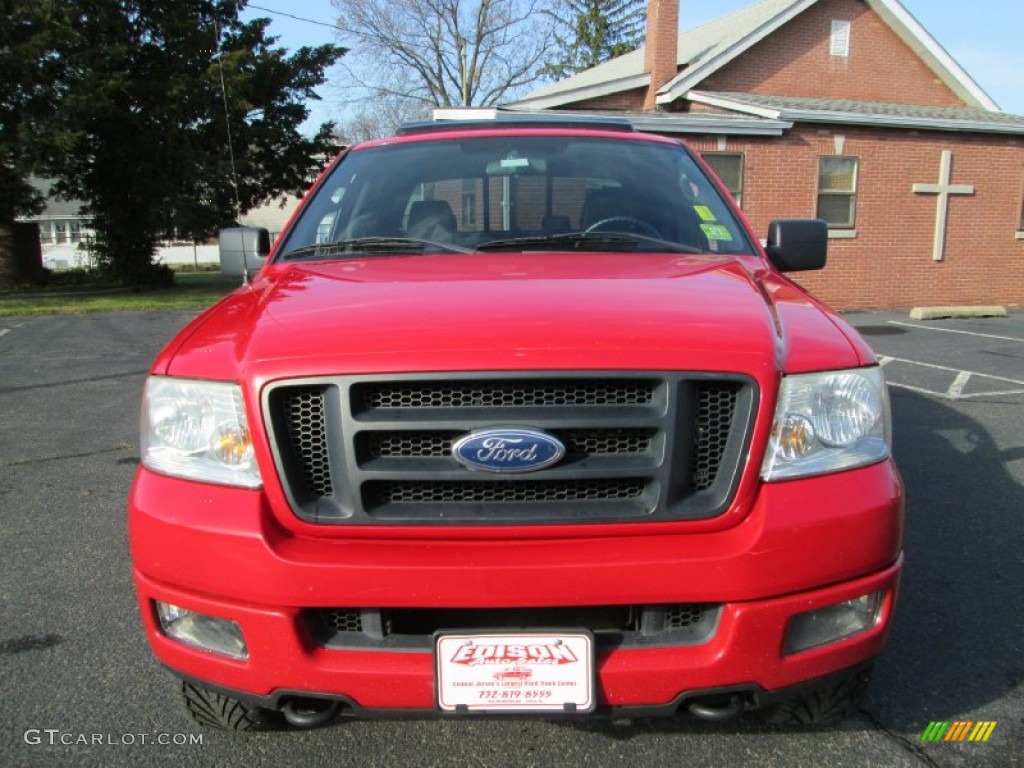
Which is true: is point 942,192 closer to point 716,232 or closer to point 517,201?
point 716,232

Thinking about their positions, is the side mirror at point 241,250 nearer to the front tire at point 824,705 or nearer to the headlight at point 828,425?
the headlight at point 828,425

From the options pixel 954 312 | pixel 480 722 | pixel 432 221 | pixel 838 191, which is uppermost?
pixel 838 191

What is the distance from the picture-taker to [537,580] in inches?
65.2

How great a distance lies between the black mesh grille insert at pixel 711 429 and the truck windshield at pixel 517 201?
1.02 m

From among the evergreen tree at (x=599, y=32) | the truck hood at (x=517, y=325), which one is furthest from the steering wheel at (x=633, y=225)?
the evergreen tree at (x=599, y=32)

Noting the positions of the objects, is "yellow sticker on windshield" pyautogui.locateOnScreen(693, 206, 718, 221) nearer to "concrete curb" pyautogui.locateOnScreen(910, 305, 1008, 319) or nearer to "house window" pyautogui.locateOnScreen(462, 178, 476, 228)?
"house window" pyautogui.locateOnScreen(462, 178, 476, 228)

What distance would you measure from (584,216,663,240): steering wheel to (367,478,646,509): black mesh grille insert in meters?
1.42

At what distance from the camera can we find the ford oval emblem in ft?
5.57

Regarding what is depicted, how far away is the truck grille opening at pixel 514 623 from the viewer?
1714mm

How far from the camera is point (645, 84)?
16.1 meters

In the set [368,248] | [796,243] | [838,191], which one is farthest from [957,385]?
[838,191]

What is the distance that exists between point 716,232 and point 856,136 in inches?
516

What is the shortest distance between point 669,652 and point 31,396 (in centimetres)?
722

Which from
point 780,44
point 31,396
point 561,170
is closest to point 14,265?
point 31,396
